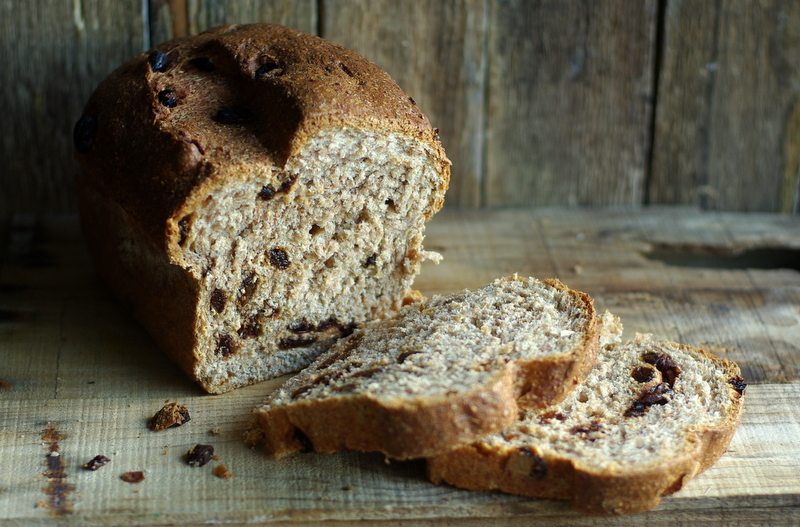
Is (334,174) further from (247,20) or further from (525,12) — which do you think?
(525,12)

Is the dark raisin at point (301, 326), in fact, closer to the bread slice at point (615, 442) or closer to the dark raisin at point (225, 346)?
the dark raisin at point (225, 346)

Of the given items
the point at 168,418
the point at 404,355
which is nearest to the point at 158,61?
the point at 168,418

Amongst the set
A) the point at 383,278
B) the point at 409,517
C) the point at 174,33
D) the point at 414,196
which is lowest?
the point at 409,517

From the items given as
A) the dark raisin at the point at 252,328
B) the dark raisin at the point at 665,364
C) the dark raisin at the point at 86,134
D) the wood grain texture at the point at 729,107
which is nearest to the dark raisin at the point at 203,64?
the dark raisin at the point at 86,134

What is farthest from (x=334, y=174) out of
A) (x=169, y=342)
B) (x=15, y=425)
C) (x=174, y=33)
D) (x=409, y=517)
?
(x=174, y=33)

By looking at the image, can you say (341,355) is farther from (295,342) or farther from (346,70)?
(346,70)
